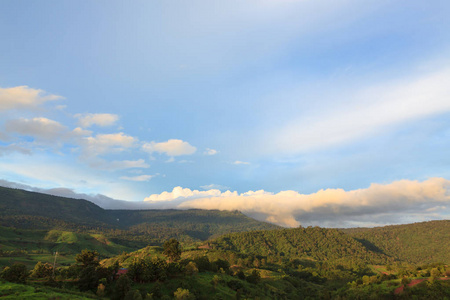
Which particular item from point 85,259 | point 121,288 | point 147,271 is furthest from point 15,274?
point 147,271

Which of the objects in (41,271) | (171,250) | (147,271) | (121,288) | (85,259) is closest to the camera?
(121,288)

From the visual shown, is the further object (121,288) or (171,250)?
(171,250)

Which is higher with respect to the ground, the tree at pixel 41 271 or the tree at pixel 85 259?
the tree at pixel 85 259

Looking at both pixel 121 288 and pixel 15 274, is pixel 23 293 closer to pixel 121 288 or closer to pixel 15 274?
pixel 15 274

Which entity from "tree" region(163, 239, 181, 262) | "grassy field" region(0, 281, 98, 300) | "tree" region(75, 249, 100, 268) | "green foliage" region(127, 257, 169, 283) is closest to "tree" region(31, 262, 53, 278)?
"tree" region(75, 249, 100, 268)

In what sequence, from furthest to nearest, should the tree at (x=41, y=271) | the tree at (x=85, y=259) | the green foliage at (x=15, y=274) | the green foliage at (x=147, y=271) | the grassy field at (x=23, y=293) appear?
the tree at (x=85, y=259), the green foliage at (x=147, y=271), the tree at (x=41, y=271), the green foliage at (x=15, y=274), the grassy field at (x=23, y=293)

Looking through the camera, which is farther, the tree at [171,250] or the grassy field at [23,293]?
the tree at [171,250]

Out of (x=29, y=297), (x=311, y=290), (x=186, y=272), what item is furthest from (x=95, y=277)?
(x=311, y=290)

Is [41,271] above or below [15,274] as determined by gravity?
below

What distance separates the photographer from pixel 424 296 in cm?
9906

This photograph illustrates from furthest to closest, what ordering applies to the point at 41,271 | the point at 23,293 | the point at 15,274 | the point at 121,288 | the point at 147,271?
the point at 147,271 → the point at 41,271 → the point at 121,288 → the point at 15,274 → the point at 23,293

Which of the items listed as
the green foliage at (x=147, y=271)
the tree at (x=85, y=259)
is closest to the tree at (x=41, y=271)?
the tree at (x=85, y=259)

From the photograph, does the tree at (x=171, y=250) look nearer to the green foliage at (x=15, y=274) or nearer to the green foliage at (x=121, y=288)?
the green foliage at (x=121, y=288)

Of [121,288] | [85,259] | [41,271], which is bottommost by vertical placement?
[121,288]
